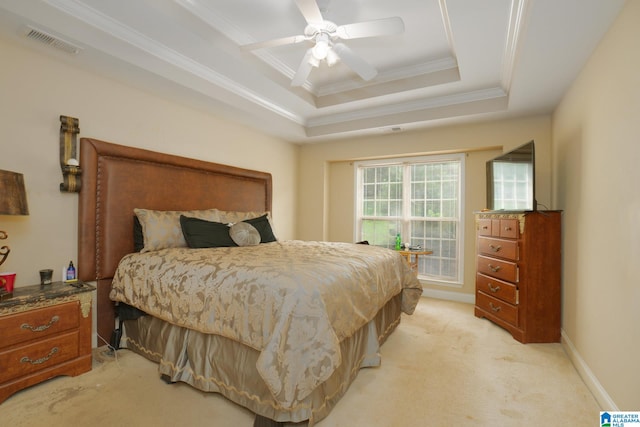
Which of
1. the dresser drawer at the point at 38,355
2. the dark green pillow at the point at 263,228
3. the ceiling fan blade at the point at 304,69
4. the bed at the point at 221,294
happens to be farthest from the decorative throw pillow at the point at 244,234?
the ceiling fan blade at the point at 304,69

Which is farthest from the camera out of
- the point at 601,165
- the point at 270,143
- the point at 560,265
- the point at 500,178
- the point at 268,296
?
the point at 270,143

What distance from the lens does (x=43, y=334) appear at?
2023 mm

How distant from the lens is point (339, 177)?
537cm

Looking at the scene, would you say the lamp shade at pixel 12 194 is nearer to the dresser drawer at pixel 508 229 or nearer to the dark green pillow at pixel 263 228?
the dark green pillow at pixel 263 228

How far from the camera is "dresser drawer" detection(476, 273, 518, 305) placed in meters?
3.02

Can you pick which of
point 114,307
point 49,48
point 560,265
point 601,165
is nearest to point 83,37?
point 49,48

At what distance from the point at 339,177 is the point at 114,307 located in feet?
12.4

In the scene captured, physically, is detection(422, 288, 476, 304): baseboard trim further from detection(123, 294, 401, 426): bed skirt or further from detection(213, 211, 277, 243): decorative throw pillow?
detection(213, 211, 277, 243): decorative throw pillow

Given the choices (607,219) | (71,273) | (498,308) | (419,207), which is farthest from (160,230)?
(419,207)

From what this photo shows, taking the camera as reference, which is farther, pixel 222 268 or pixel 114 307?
pixel 114 307

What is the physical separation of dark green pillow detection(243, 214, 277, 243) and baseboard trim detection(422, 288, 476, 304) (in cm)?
242

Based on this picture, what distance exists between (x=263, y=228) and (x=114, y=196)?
1505 millimetres

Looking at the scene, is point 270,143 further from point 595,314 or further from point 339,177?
point 595,314

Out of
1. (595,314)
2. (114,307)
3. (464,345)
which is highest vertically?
(595,314)
